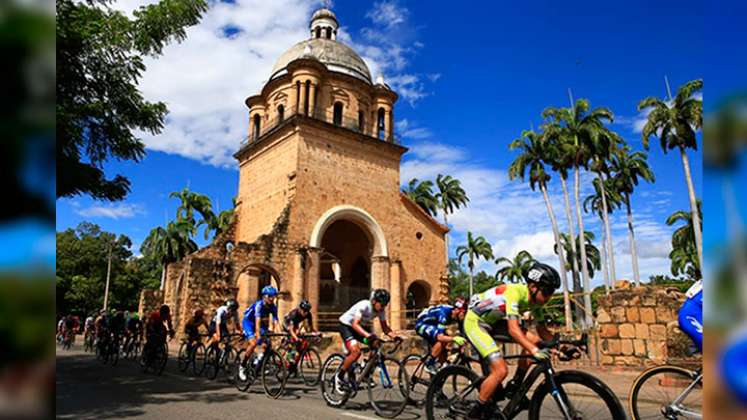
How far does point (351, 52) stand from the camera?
31.3 m

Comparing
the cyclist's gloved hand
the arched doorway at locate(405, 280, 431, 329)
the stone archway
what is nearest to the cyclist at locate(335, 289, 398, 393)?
the cyclist's gloved hand

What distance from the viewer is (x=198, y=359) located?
40.5 feet

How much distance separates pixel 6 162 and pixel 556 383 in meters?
4.29

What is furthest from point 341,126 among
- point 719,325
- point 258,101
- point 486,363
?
point 719,325

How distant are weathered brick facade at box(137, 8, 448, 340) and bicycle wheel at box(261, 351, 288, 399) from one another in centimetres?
1305

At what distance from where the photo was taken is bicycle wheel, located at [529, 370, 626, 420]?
154 inches

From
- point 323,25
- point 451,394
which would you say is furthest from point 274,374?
point 323,25

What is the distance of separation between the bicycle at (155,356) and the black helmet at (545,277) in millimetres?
9872

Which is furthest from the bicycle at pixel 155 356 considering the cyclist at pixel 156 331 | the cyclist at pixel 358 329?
the cyclist at pixel 358 329

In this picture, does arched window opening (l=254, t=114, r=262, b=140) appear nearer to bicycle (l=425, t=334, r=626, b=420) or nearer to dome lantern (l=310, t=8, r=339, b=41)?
dome lantern (l=310, t=8, r=339, b=41)

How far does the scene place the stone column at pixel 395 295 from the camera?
24.6 meters

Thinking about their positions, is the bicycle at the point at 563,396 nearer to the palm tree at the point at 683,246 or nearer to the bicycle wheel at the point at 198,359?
the bicycle wheel at the point at 198,359

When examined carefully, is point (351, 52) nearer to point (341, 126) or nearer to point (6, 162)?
point (341, 126)

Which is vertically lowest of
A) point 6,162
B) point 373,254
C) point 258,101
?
point 6,162
